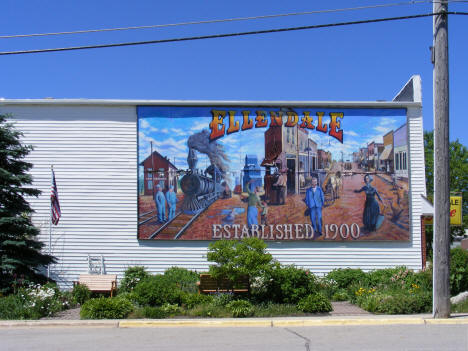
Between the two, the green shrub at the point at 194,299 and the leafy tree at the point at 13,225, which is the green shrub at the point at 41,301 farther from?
the green shrub at the point at 194,299

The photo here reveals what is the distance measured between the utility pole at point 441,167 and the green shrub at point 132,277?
32.1 feet

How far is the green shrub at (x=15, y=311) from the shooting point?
1259 cm

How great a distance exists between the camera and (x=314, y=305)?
43.0ft

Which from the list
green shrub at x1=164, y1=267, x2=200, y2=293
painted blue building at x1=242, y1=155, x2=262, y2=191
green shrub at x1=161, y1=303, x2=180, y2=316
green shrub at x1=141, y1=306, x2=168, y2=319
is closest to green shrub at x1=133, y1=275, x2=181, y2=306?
green shrub at x1=161, y1=303, x2=180, y2=316

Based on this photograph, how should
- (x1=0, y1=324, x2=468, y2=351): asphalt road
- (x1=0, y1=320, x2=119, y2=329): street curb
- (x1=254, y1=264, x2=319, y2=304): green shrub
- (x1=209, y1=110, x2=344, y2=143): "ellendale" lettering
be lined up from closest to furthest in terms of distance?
(x1=0, y1=324, x2=468, y2=351): asphalt road < (x1=0, y1=320, x2=119, y2=329): street curb < (x1=254, y1=264, x2=319, y2=304): green shrub < (x1=209, y1=110, x2=344, y2=143): "ellendale" lettering

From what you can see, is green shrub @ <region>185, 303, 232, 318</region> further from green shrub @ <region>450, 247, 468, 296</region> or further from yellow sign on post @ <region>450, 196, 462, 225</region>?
yellow sign on post @ <region>450, 196, 462, 225</region>

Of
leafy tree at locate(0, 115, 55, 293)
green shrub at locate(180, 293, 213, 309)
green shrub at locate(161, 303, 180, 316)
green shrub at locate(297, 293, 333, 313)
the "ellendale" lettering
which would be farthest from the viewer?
the "ellendale" lettering

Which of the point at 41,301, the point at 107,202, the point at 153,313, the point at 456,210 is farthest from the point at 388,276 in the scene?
the point at 41,301

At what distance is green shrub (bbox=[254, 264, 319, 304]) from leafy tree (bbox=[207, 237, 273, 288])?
15.3 inches

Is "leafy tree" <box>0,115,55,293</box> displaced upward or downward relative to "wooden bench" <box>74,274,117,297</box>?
upward

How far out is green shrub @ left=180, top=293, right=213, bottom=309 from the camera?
13555mm

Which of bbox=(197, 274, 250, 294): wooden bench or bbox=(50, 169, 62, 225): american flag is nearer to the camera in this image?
bbox=(197, 274, 250, 294): wooden bench

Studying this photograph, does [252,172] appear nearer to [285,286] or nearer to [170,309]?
[285,286]

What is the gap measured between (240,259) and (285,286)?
5.02ft
